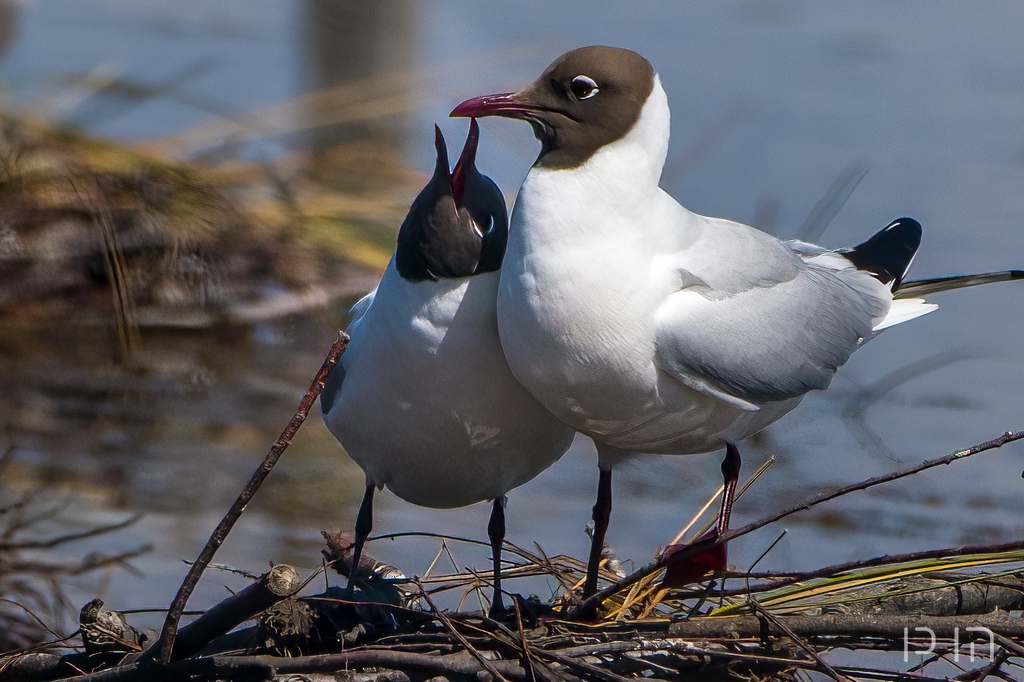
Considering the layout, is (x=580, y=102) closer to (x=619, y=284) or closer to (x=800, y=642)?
(x=619, y=284)

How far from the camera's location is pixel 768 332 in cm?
219

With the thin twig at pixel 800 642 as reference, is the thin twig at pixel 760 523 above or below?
above

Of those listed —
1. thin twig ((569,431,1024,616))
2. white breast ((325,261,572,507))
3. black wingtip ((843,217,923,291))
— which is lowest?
thin twig ((569,431,1024,616))

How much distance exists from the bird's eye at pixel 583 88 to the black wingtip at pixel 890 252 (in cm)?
94

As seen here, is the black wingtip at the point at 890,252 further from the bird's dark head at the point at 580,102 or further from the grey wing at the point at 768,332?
the bird's dark head at the point at 580,102

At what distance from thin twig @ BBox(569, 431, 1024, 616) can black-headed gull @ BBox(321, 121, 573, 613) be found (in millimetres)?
281

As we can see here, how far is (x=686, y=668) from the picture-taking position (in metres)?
2.01

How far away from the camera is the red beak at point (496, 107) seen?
6.36 feet

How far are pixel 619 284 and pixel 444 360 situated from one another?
0.32 m

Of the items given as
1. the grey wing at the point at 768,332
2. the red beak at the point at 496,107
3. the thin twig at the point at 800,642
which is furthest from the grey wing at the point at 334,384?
the thin twig at the point at 800,642

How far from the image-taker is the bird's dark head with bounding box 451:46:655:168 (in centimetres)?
194

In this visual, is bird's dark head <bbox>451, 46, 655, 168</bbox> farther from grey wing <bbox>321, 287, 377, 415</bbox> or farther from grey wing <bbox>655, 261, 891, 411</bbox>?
grey wing <bbox>321, 287, 377, 415</bbox>

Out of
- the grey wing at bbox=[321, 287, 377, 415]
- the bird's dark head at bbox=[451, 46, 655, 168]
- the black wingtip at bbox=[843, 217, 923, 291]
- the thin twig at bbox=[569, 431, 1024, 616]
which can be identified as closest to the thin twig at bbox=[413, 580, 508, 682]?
the thin twig at bbox=[569, 431, 1024, 616]

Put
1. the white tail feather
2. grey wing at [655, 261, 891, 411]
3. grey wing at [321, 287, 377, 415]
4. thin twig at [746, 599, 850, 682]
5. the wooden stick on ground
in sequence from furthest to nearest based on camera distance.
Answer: the white tail feather
grey wing at [321, 287, 377, 415]
grey wing at [655, 261, 891, 411]
thin twig at [746, 599, 850, 682]
the wooden stick on ground
